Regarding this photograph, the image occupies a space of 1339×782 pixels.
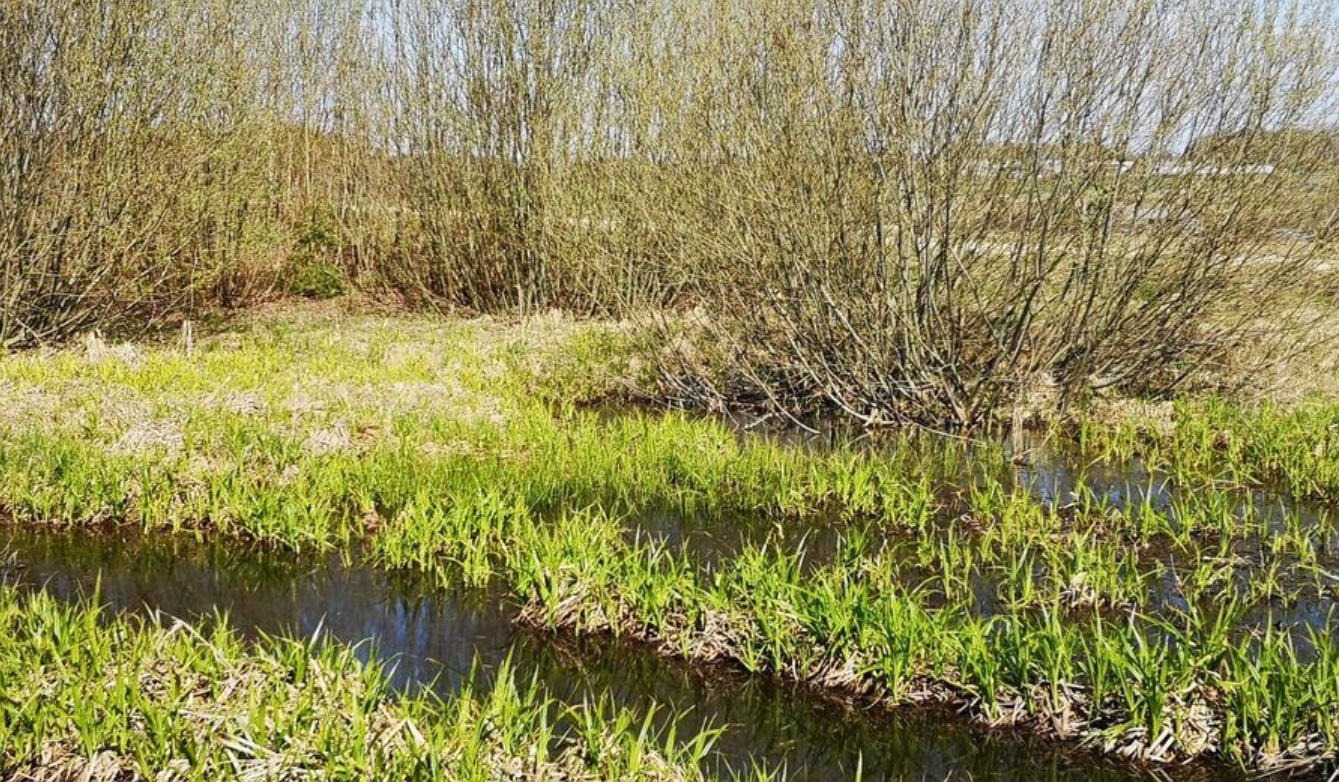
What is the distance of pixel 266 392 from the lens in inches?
321

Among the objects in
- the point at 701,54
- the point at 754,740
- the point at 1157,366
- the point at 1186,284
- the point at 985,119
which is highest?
the point at 701,54

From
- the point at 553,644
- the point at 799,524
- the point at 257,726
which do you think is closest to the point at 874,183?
the point at 799,524

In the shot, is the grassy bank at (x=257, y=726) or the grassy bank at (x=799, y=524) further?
the grassy bank at (x=799, y=524)

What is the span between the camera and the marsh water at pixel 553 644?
363 cm

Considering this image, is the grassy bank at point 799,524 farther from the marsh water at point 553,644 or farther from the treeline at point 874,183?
the treeline at point 874,183

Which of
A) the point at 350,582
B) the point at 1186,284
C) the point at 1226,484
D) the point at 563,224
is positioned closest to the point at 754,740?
the point at 350,582

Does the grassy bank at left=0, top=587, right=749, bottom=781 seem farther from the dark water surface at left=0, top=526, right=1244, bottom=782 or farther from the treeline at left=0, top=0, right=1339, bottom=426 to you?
the treeline at left=0, top=0, right=1339, bottom=426

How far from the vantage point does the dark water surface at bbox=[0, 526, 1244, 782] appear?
362 centimetres

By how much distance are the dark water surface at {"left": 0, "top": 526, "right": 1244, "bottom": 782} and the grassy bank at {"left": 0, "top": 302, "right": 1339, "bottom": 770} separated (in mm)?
126

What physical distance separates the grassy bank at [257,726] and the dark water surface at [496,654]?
0.32 meters

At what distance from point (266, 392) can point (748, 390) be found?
406 cm

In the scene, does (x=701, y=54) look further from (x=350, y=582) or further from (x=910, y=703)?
(x=910, y=703)

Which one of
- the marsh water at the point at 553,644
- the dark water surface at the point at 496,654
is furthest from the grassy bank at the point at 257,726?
the dark water surface at the point at 496,654

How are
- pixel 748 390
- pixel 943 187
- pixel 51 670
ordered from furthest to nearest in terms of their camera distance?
pixel 748 390 → pixel 943 187 → pixel 51 670
